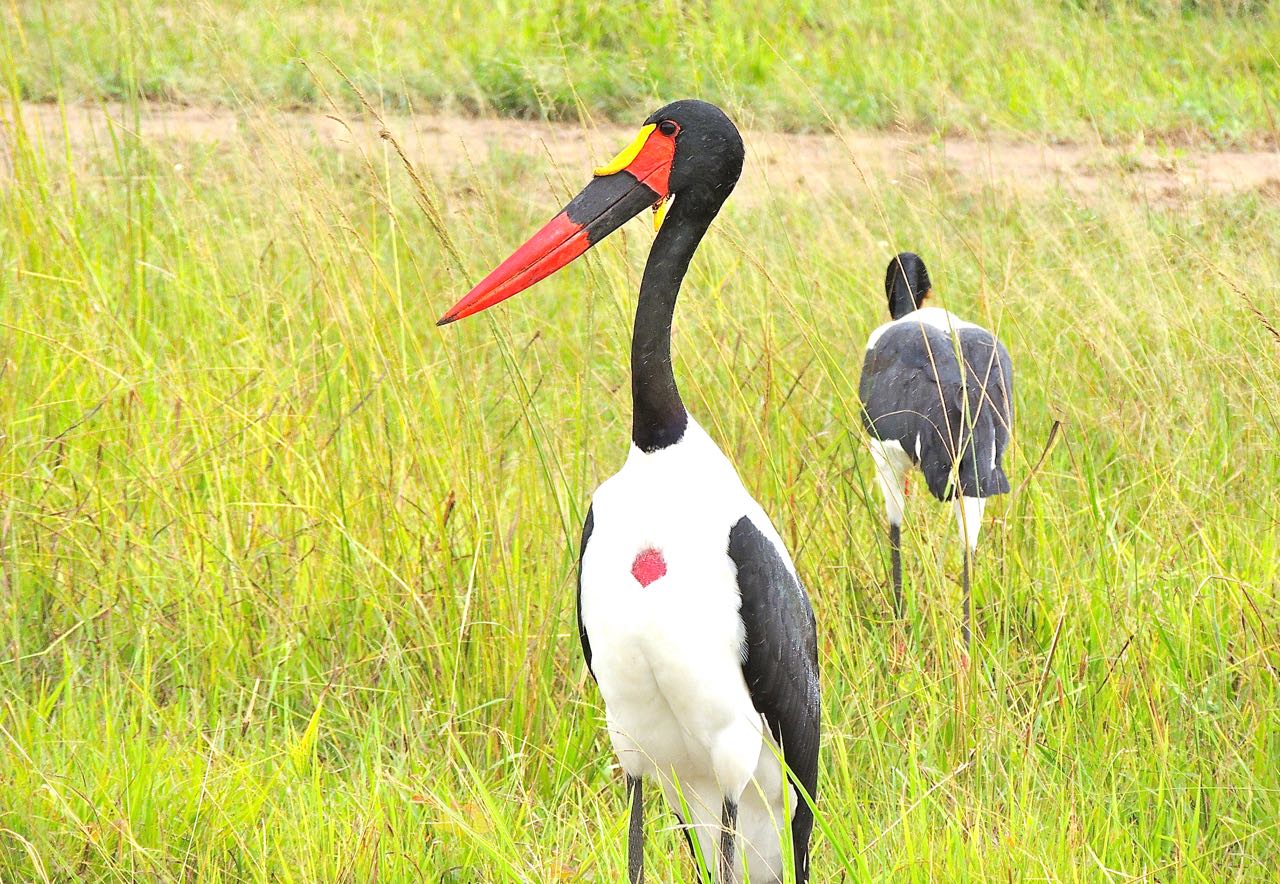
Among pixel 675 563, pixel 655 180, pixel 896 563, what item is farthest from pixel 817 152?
pixel 675 563

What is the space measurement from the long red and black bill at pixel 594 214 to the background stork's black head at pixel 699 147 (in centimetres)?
2

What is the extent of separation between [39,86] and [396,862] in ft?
17.7

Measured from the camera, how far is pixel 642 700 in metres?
Result: 2.29

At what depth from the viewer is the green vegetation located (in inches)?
279

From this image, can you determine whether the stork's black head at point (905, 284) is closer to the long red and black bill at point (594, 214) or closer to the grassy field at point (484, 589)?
A: the grassy field at point (484, 589)

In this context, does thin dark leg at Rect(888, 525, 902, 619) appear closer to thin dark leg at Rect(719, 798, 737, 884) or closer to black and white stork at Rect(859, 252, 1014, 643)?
black and white stork at Rect(859, 252, 1014, 643)

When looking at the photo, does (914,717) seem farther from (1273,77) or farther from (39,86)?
(1273,77)

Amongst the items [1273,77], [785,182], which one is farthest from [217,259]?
[1273,77]

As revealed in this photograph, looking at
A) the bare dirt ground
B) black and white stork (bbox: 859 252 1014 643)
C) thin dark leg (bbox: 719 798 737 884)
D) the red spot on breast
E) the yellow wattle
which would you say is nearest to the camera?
the red spot on breast

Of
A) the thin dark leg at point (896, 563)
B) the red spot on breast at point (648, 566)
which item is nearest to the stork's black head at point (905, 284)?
the thin dark leg at point (896, 563)

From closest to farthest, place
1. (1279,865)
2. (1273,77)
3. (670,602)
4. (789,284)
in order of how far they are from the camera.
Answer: (670,602)
(1279,865)
(789,284)
(1273,77)

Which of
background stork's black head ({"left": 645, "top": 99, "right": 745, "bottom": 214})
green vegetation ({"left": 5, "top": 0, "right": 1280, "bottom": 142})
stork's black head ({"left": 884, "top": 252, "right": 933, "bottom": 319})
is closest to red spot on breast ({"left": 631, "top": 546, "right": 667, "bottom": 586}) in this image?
background stork's black head ({"left": 645, "top": 99, "right": 745, "bottom": 214})

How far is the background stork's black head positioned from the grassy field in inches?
16.6

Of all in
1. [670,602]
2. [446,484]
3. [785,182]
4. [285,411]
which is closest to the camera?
[670,602]
